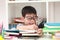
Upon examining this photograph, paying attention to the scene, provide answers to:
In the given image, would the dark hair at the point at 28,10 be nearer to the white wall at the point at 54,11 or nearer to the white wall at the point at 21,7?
the white wall at the point at 21,7

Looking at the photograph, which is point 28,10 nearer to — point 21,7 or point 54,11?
point 21,7

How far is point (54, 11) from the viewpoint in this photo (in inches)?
93.2

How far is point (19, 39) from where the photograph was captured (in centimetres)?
90

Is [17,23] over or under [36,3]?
under

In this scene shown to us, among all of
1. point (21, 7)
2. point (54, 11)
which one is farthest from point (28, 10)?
point (54, 11)

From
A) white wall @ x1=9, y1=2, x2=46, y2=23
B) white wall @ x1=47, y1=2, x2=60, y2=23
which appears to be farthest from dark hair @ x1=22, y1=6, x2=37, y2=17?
white wall @ x1=47, y1=2, x2=60, y2=23

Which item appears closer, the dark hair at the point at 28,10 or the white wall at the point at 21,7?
the dark hair at the point at 28,10

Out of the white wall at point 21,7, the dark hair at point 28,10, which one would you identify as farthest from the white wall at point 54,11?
the dark hair at point 28,10

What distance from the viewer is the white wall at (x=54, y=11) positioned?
234cm

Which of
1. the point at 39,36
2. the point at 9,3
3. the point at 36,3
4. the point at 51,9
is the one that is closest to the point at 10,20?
the point at 9,3

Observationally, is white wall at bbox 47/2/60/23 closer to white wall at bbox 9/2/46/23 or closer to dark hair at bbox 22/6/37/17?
white wall at bbox 9/2/46/23

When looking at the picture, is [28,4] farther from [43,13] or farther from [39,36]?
[39,36]

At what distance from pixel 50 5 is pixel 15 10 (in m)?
0.62

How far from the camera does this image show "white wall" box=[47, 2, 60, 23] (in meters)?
2.34
